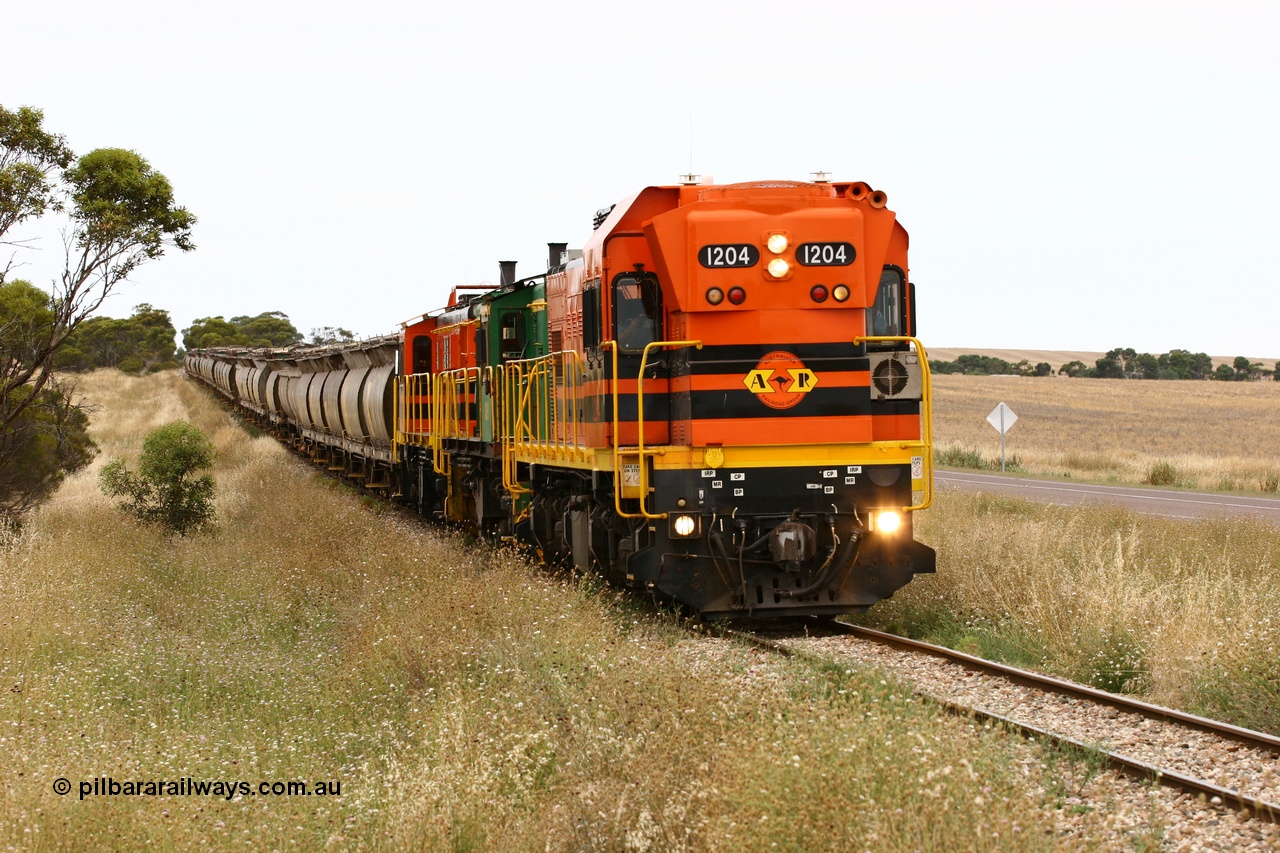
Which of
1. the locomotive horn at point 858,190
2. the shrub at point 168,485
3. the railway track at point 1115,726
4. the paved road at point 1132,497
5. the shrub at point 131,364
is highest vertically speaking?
the shrub at point 131,364

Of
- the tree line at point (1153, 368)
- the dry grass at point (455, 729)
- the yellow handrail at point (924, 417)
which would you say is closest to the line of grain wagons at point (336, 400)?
the dry grass at point (455, 729)

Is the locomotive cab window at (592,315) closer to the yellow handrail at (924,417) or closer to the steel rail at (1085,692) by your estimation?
the yellow handrail at (924,417)

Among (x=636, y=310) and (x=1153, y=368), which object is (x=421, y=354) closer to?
(x=636, y=310)

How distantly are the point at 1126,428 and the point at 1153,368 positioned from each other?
5971 cm

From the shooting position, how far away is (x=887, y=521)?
1025cm

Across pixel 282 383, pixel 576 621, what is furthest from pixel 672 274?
pixel 282 383

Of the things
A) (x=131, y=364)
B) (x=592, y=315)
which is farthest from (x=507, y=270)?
(x=131, y=364)

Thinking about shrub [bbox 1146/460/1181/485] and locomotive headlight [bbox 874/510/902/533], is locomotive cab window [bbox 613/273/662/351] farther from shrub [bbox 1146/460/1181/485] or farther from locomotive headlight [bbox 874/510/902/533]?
shrub [bbox 1146/460/1181/485]

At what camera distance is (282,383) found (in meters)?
40.8

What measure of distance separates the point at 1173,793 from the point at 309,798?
432 centimetres

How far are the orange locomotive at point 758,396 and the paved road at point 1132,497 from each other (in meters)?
12.9

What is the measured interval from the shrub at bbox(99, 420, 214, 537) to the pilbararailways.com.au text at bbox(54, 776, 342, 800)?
46.1 feet

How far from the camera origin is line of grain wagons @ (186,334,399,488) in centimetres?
2512

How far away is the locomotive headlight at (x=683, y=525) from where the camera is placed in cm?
996
